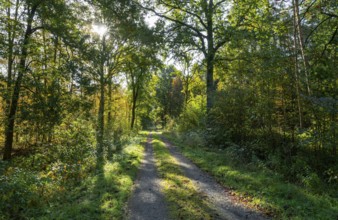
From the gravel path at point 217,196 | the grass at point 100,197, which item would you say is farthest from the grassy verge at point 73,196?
the gravel path at point 217,196

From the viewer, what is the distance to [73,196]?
716cm

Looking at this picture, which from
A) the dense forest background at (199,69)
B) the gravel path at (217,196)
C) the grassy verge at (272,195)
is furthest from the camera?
the dense forest background at (199,69)

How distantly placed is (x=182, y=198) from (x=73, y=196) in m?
3.48

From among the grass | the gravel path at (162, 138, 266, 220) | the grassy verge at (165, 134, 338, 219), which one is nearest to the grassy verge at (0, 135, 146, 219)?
the grass

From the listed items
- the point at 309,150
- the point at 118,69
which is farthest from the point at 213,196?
the point at 118,69

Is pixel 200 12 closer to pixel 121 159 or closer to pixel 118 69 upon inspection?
pixel 118 69

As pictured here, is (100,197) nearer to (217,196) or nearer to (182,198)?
(182,198)

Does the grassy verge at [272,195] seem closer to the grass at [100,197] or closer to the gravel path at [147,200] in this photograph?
the gravel path at [147,200]

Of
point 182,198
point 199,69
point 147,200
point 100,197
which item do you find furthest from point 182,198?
point 199,69

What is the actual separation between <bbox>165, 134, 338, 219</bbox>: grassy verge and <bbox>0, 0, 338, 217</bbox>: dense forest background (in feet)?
2.62

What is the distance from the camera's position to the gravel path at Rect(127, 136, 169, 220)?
5.46m

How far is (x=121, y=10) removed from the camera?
1388 cm

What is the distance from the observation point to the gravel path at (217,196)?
5339mm

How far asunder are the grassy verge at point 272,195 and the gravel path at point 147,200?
2259 millimetres
